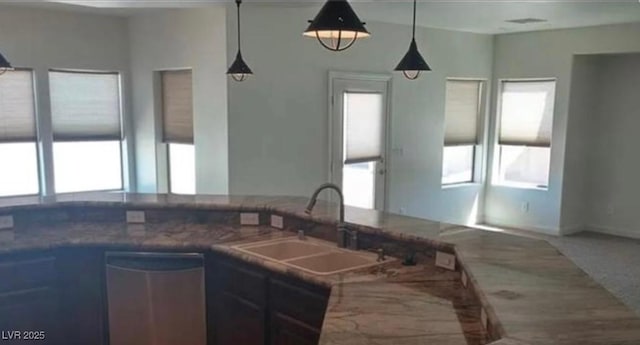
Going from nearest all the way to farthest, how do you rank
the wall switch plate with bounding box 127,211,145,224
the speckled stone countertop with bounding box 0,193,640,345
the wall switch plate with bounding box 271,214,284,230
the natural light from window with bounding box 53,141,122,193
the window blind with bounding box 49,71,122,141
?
the speckled stone countertop with bounding box 0,193,640,345 → the wall switch plate with bounding box 271,214,284,230 → the wall switch plate with bounding box 127,211,145,224 → the window blind with bounding box 49,71,122,141 → the natural light from window with bounding box 53,141,122,193

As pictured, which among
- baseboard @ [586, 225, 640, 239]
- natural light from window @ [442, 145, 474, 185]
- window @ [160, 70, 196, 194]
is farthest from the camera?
natural light from window @ [442, 145, 474, 185]

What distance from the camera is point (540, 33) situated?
288 inches

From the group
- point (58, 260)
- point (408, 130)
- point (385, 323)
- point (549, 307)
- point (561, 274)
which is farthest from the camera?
point (408, 130)

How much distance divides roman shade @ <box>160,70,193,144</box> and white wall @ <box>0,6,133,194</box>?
60 centimetres

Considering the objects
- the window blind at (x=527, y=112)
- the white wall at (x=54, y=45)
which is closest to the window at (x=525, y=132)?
the window blind at (x=527, y=112)

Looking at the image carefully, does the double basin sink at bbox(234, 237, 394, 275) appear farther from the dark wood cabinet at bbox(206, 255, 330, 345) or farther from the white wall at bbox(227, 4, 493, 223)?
the white wall at bbox(227, 4, 493, 223)

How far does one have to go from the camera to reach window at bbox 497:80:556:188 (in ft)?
24.5

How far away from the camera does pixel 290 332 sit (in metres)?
2.67

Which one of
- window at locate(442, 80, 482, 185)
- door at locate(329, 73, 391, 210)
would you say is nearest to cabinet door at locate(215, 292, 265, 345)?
door at locate(329, 73, 391, 210)

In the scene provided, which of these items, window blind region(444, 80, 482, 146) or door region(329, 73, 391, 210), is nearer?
door region(329, 73, 391, 210)

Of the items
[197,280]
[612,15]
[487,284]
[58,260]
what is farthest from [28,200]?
[612,15]

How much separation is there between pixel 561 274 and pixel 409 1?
3503mm

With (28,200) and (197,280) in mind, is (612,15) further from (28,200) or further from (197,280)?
(28,200)

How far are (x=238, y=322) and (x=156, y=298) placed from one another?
53cm
